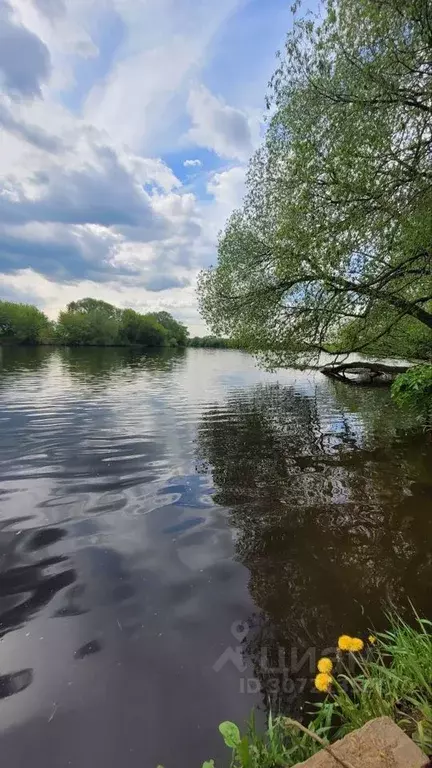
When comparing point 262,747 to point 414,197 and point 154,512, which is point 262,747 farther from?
point 414,197

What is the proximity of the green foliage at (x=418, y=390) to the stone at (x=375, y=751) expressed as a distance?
40.1ft

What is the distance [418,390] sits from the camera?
12.7 metres

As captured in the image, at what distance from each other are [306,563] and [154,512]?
2815 millimetres

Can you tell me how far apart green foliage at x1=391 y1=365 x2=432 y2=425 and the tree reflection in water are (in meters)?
1.57

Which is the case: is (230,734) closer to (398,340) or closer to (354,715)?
(354,715)

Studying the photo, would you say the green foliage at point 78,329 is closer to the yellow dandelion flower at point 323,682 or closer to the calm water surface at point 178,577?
the calm water surface at point 178,577

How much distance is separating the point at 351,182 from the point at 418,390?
7115 mm

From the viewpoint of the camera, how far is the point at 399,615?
4.08 meters

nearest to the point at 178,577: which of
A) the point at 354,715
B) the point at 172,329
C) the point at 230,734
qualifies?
the point at 230,734

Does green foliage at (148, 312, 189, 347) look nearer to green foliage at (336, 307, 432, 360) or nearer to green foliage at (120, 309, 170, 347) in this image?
green foliage at (120, 309, 170, 347)

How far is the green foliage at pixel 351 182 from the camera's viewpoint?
9.12m

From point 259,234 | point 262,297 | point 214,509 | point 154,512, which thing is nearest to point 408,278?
point 262,297

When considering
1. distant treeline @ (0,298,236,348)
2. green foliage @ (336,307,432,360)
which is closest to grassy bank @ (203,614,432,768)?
green foliage @ (336,307,432,360)

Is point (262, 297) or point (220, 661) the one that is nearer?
point (220, 661)
